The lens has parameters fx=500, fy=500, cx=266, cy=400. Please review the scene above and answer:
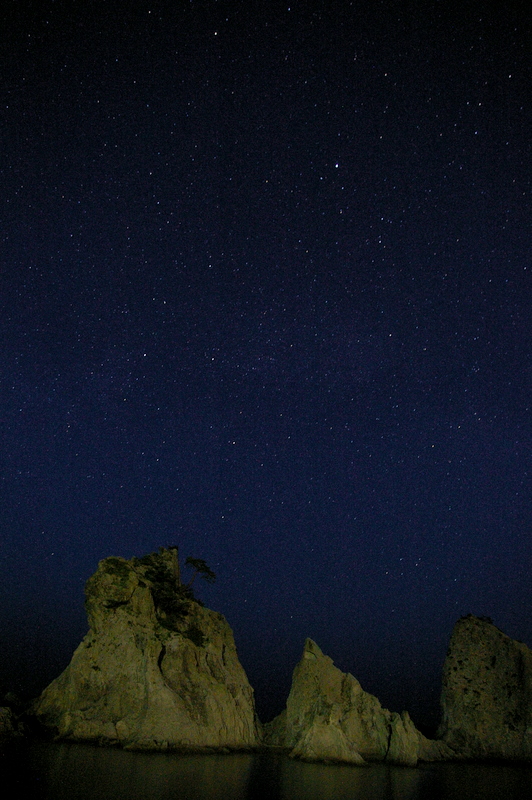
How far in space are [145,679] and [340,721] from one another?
72.1 ft

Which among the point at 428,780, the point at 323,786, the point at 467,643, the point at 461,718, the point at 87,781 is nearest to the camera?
the point at 87,781

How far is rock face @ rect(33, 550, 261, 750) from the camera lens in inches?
1617

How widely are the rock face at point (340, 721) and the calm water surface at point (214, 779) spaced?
4.32 m

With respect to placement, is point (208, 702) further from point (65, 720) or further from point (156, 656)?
point (65, 720)

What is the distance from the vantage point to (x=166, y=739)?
40.5 m

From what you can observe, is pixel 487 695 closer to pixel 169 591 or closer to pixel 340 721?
pixel 340 721

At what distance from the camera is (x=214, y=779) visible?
28.9 meters

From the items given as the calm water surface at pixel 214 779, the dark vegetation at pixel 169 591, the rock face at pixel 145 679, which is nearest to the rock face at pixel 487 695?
the calm water surface at pixel 214 779

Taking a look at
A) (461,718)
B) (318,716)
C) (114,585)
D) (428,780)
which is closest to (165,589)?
(114,585)

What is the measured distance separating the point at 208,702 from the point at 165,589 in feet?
36.2

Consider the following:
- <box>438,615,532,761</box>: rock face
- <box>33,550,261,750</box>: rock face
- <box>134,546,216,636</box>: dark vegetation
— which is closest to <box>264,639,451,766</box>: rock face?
<box>438,615,532,761</box>: rock face

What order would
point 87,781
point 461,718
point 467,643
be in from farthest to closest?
point 467,643, point 461,718, point 87,781

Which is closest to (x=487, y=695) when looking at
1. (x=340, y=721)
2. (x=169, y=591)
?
(x=340, y=721)

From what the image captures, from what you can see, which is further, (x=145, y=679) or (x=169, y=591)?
(x=169, y=591)
